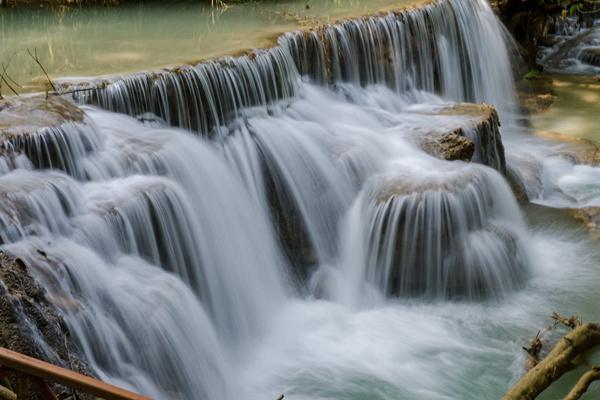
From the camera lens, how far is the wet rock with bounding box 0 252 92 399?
3.64 m

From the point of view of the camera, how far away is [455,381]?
20.8 feet

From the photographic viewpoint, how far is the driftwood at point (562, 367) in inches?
190

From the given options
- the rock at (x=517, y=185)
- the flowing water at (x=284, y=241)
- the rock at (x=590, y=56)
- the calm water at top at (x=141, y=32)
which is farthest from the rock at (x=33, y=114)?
the rock at (x=590, y=56)

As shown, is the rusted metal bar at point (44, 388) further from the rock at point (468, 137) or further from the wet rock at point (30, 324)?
the rock at point (468, 137)

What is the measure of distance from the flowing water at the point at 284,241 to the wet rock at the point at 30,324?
2.57ft

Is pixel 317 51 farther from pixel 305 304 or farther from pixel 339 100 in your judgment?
pixel 305 304

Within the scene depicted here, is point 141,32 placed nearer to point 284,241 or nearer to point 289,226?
point 289,226

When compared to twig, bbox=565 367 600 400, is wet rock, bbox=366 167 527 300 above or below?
below

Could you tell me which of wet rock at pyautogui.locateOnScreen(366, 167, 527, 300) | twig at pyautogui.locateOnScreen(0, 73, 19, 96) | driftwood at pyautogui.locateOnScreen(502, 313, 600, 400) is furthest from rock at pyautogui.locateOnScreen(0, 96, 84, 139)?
driftwood at pyautogui.locateOnScreen(502, 313, 600, 400)

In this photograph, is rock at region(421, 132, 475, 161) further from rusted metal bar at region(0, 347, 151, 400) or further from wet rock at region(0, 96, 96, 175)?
rusted metal bar at region(0, 347, 151, 400)

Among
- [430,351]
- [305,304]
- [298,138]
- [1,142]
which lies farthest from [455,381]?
[1,142]

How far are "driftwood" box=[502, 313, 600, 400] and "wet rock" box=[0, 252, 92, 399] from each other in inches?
107

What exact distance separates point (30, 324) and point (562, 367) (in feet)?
11.4

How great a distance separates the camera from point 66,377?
8.11 ft
